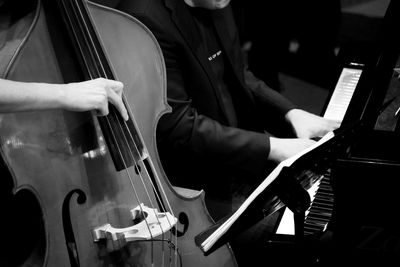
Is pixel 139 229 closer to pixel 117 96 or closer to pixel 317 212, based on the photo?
pixel 117 96

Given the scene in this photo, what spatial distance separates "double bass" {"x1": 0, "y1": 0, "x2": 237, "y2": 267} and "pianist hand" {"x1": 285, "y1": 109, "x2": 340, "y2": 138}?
63 centimetres

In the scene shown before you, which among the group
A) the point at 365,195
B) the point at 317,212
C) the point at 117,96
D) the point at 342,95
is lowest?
the point at 317,212

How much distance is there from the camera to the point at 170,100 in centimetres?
164

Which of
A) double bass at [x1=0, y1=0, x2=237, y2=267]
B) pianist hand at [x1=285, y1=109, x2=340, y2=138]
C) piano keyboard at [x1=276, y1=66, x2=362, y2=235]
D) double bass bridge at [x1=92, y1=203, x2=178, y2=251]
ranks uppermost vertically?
double bass at [x1=0, y1=0, x2=237, y2=267]

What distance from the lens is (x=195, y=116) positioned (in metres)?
1.70

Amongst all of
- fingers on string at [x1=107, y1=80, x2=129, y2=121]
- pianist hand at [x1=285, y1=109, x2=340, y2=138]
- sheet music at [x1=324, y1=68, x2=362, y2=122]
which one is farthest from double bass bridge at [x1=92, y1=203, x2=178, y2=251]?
sheet music at [x1=324, y1=68, x2=362, y2=122]

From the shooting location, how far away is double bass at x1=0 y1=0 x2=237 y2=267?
3.78 ft

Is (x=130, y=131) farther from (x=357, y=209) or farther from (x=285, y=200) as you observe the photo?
(x=357, y=209)

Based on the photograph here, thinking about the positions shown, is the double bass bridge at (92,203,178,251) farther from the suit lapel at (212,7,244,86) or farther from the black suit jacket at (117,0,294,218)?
the suit lapel at (212,7,244,86)

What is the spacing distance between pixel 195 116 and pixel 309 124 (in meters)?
0.42

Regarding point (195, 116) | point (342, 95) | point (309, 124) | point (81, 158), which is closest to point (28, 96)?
point (81, 158)

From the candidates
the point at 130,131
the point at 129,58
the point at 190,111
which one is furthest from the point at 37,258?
the point at 190,111

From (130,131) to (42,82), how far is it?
245mm

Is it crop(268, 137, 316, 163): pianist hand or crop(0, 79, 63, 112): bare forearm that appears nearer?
crop(0, 79, 63, 112): bare forearm
